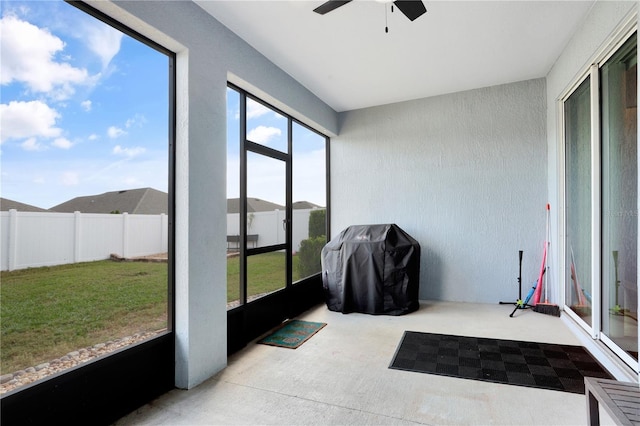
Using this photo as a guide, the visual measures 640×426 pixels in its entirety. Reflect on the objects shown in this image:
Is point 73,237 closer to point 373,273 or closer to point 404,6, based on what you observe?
point 404,6

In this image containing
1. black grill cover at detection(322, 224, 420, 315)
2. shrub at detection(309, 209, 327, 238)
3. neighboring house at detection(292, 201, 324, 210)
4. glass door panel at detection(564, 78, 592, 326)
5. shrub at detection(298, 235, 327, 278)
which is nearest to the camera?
glass door panel at detection(564, 78, 592, 326)

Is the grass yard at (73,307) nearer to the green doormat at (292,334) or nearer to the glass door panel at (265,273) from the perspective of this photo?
the glass door panel at (265,273)

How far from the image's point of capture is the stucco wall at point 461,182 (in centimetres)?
452

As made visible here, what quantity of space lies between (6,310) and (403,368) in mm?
2611

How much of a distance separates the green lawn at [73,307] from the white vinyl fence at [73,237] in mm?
65

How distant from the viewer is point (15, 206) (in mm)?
1790

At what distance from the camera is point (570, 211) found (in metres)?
3.78

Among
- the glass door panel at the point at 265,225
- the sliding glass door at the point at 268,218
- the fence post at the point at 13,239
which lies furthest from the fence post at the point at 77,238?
the glass door panel at the point at 265,225

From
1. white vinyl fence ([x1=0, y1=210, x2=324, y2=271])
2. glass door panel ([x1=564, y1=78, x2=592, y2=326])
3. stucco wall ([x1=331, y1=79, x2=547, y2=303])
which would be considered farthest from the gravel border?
glass door panel ([x1=564, y1=78, x2=592, y2=326])

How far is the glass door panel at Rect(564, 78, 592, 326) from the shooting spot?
128 inches

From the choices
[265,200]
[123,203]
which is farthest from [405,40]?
[123,203]

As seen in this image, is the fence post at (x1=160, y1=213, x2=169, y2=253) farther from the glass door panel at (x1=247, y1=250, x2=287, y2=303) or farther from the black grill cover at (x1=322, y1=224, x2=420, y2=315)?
the black grill cover at (x1=322, y1=224, x2=420, y2=315)

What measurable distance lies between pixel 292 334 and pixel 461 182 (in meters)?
3.14

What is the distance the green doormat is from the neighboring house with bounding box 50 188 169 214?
170cm
